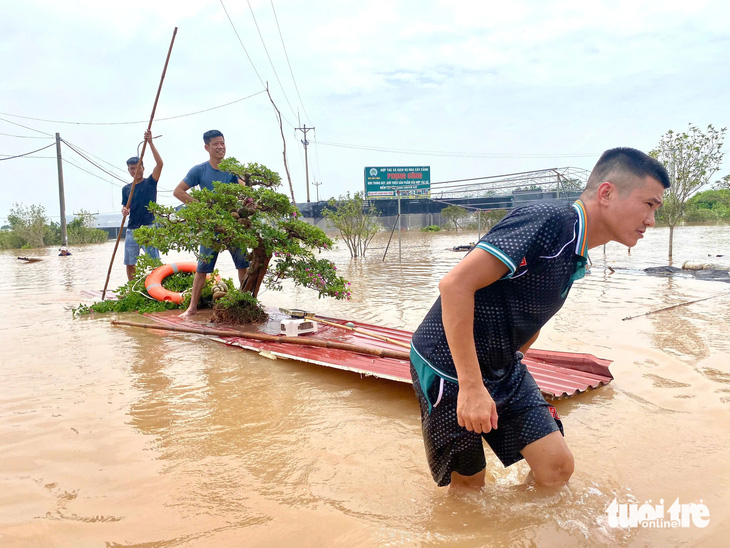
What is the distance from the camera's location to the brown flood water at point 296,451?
2285mm

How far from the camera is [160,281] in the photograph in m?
7.84

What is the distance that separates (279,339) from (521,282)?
3540 mm

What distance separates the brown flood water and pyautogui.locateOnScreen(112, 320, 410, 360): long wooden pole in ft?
0.51

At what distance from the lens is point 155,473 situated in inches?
112

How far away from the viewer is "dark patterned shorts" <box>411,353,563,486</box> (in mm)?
2104

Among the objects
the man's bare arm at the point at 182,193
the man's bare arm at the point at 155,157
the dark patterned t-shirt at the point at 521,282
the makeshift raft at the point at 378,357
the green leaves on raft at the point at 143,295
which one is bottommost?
the makeshift raft at the point at 378,357

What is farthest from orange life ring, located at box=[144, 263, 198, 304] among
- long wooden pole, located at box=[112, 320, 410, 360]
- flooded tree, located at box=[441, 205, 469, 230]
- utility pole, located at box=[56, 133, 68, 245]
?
flooded tree, located at box=[441, 205, 469, 230]

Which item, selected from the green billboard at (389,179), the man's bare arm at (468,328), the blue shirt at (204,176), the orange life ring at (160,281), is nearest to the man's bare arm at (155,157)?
the blue shirt at (204,176)

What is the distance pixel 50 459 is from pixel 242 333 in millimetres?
2489

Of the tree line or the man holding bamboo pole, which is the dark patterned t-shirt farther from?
the tree line

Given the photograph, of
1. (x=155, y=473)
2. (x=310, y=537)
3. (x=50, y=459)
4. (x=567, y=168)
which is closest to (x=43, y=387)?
(x=50, y=459)

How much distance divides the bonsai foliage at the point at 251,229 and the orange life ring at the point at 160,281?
1630mm

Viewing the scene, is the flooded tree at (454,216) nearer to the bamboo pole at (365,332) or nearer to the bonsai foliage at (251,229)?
the bonsai foliage at (251,229)

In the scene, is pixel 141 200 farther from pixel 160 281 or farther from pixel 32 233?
pixel 32 233
